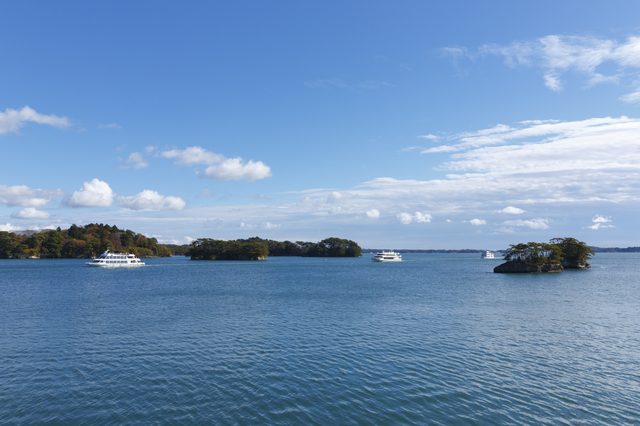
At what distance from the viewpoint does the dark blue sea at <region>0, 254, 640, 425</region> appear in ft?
55.3

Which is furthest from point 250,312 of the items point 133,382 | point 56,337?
point 133,382

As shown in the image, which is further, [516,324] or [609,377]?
[516,324]

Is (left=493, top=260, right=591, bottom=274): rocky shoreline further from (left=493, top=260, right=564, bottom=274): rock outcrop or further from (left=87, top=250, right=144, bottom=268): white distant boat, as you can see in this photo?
(left=87, top=250, right=144, bottom=268): white distant boat

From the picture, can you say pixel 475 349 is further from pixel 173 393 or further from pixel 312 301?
pixel 312 301

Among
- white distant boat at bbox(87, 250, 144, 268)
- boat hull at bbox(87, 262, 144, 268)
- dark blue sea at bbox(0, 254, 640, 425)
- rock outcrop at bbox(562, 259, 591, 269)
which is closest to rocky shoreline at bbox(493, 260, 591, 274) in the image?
rock outcrop at bbox(562, 259, 591, 269)

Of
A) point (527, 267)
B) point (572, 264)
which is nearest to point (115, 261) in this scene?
point (527, 267)

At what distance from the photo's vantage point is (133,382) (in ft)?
67.3

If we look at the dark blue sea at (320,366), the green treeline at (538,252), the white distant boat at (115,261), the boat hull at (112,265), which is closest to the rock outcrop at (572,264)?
the green treeline at (538,252)

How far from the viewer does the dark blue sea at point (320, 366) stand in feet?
55.3

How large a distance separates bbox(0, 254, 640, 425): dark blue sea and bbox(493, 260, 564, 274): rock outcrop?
6620cm

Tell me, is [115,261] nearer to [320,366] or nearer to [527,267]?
[527,267]

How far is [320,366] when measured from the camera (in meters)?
23.4

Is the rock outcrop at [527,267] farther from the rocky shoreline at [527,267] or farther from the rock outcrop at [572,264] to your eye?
the rock outcrop at [572,264]

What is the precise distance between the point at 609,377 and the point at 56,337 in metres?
40.4
